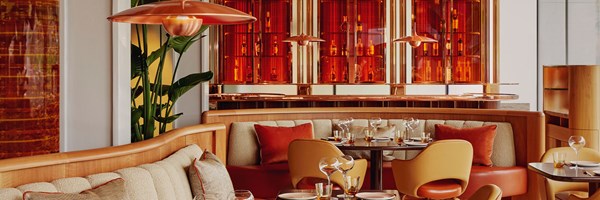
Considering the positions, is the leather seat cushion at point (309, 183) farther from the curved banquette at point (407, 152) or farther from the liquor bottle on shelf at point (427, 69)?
the liquor bottle on shelf at point (427, 69)

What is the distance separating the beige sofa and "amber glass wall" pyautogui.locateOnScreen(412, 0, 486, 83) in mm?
6607

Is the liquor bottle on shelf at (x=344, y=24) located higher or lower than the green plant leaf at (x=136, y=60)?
higher

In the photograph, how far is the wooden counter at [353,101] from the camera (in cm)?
898

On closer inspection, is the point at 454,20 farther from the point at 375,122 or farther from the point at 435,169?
the point at 435,169

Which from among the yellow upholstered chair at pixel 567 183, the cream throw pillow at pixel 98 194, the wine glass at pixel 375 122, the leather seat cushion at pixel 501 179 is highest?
the wine glass at pixel 375 122

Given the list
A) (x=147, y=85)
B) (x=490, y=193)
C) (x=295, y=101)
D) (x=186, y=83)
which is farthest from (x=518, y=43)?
(x=490, y=193)

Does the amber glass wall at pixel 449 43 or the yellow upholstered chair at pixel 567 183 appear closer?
the yellow upholstered chair at pixel 567 183

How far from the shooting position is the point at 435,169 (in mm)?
5195

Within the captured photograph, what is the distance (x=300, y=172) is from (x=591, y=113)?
3055 mm

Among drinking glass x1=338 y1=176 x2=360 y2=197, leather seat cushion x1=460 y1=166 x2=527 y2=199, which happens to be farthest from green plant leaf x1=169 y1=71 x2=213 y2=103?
leather seat cushion x1=460 y1=166 x2=527 y2=199

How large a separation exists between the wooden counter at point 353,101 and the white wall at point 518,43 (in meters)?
A: 2.64

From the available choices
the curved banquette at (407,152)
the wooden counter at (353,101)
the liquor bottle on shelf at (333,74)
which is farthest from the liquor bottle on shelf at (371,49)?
the curved banquette at (407,152)

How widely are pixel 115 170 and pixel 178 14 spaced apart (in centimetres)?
75

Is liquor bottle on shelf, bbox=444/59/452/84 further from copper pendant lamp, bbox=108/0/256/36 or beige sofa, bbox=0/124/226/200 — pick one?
copper pendant lamp, bbox=108/0/256/36
